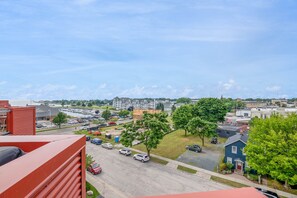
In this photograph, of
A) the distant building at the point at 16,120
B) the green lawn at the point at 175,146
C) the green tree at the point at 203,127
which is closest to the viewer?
the distant building at the point at 16,120

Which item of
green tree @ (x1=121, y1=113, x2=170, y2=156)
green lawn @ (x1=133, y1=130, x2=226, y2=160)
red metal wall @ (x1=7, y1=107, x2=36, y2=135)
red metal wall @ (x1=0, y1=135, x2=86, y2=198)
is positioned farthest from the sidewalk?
red metal wall @ (x1=0, y1=135, x2=86, y2=198)

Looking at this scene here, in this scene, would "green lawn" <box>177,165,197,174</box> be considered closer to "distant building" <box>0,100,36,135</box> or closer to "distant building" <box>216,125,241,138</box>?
"distant building" <box>0,100,36,135</box>

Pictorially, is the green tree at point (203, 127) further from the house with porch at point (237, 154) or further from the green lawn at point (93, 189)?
the green lawn at point (93, 189)

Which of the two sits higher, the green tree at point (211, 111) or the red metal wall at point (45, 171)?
the red metal wall at point (45, 171)

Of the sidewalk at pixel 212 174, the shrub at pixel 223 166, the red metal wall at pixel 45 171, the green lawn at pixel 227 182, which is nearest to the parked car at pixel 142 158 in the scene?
the sidewalk at pixel 212 174

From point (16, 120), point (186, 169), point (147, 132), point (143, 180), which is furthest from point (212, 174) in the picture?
point (16, 120)

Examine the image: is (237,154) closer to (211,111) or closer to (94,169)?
(94,169)
